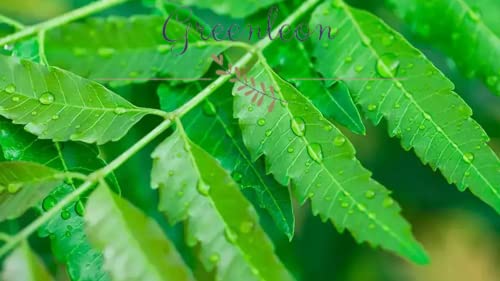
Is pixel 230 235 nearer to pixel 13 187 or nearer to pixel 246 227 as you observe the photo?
pixel 246 227

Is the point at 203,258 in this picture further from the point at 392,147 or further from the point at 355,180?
the point at 392,147

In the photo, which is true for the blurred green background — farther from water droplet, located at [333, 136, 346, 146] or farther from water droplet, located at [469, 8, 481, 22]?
water droplet, located at [333, 136, 346, 146]

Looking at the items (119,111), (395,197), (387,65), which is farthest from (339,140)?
(395,197)

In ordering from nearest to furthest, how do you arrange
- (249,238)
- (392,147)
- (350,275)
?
(249,238) < (392,147) < (350,275)

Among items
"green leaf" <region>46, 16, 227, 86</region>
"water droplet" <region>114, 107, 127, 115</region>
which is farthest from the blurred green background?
"water droplet" <region>114, 107, 127, 115</region>

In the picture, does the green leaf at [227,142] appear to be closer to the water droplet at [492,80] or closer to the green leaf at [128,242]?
the green leaf at [128,242]

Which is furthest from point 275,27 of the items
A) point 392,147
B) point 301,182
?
point 392,147
